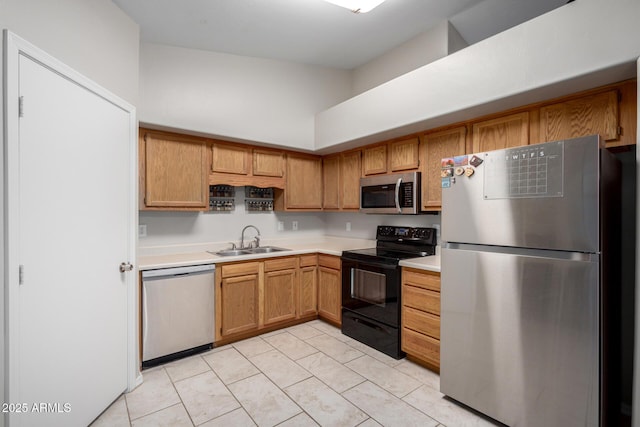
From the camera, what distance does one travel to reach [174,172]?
9.72 ft

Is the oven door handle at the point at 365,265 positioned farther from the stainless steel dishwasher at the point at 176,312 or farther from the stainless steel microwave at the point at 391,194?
the stainless steel dishwasher at the point at 176,312

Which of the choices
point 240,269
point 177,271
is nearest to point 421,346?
point 240,269

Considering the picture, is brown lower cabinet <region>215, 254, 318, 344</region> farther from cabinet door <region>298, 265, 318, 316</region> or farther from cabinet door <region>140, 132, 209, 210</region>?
cabinet door <region>140, 132, 209, 210</region>

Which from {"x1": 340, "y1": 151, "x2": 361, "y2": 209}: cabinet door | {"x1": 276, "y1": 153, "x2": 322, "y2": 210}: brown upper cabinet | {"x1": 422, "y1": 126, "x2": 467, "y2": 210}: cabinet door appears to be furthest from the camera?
{"x1": 276, "y1": 153, "x2": 322, "y2": 210}: brown upper cabinet

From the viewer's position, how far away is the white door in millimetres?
1449

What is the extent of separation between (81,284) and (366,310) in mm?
2233

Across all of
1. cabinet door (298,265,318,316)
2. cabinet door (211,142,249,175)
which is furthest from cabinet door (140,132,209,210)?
cabinet door (298,265,318,316)

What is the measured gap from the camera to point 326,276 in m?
3.51

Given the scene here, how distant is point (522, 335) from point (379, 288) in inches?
49.5

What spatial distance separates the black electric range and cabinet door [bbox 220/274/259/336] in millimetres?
925

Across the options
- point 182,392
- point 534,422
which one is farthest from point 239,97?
point 534,422

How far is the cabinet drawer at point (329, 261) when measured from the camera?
3.35 metres

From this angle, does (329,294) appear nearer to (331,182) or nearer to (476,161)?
(331,182)

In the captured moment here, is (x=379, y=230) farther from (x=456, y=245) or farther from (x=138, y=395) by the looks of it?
(x=138, y=395)
